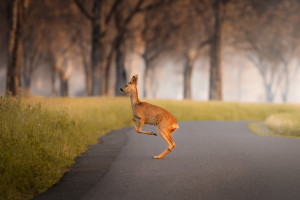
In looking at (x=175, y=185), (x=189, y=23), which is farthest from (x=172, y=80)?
(x=175, y=185)

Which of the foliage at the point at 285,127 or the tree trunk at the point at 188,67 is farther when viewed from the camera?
the tree trunk at the point at 188,67

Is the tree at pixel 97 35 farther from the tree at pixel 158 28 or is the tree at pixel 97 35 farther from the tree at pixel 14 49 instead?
the tree at pixel 158 28

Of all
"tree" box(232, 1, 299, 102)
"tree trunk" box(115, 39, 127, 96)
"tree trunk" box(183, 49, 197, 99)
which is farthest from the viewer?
"tree trunk" box(183, 49, 197, 99)

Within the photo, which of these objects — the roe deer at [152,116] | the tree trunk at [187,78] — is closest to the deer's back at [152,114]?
the roe deer at [152,116]

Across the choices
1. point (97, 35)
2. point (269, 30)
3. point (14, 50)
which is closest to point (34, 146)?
point (14, 50)

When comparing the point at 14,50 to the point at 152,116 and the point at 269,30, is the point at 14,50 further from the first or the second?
the point at 269,30

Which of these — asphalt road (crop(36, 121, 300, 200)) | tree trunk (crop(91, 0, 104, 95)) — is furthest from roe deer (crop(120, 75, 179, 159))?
tree trunk (crop(91, 0, 104, 95))

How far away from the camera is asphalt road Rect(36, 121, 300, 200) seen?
17.2 feet

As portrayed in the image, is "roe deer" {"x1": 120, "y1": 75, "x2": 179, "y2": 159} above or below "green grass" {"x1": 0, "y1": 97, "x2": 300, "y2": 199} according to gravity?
above

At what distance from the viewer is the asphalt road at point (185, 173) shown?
523cm

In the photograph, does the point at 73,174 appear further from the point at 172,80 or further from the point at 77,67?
the point at 172,80

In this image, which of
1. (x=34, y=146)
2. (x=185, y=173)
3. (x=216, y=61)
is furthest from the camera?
(x=216, y=61)

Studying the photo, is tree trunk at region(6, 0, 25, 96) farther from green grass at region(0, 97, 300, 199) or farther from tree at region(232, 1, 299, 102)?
tree at region(232, 1, 299, 102)

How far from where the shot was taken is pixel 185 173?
6398 millimetres
